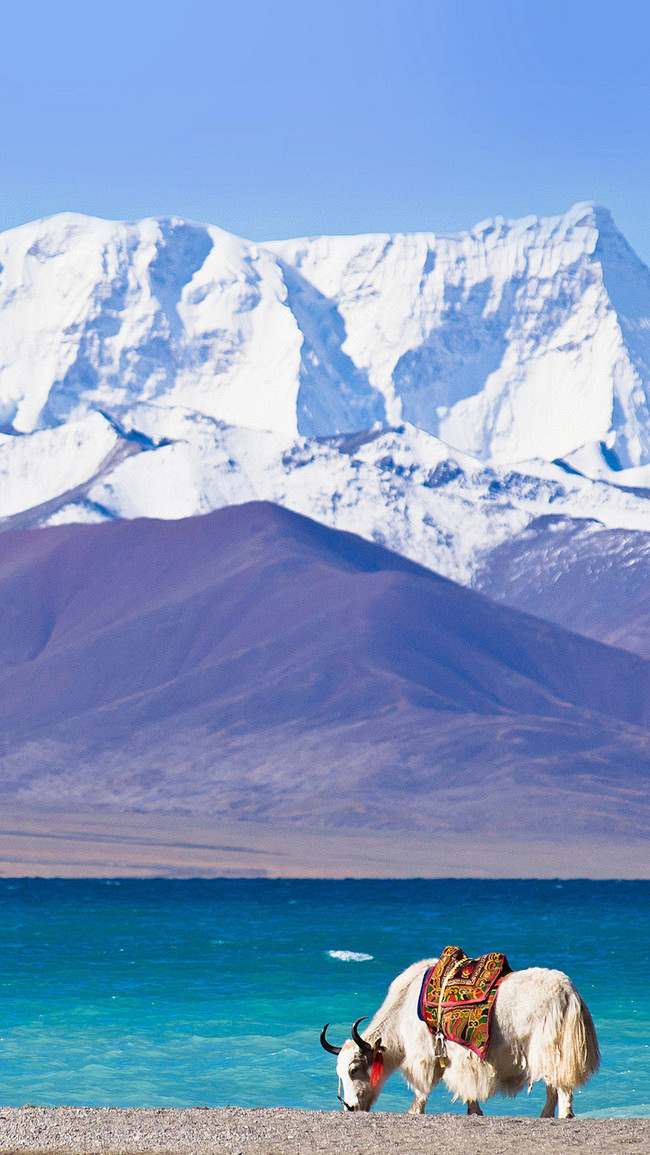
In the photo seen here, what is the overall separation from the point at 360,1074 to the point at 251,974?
59.7 ft

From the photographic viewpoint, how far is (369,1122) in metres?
9.75

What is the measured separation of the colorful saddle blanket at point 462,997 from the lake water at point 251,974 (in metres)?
4.39

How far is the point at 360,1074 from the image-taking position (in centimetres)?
1027

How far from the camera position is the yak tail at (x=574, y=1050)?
9.88 m

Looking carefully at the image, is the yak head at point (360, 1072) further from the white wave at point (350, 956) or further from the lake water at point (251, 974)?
the white wave at point (350, 956)

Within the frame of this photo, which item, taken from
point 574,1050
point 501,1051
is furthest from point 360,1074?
point 574,1050

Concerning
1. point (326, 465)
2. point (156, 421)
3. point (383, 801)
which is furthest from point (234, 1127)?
point (156, 421)

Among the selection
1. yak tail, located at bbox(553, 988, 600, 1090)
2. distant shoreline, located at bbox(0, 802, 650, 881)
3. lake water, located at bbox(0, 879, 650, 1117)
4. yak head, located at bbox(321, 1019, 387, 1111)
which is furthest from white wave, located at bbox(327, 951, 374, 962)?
distant shoreline, located at bbox(0, 802, 650, 881)

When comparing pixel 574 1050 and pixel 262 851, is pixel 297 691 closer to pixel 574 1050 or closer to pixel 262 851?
pixel 262 851

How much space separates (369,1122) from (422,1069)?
69 cm

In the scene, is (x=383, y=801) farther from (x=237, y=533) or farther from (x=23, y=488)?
(x=23, y=488)

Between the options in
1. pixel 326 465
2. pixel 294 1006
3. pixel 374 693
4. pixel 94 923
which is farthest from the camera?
→ pixel 326 465

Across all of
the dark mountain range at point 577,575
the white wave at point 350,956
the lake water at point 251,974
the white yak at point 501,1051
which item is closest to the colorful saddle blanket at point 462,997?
the white yak at point 501,1051

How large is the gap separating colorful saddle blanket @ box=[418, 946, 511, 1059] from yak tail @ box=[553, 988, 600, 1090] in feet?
1.70
